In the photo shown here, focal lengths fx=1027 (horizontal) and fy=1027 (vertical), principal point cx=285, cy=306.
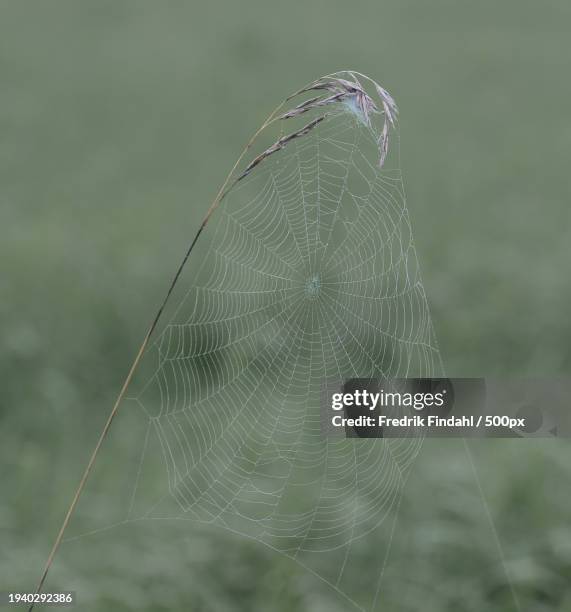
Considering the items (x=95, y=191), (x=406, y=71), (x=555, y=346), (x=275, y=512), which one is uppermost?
(x=406, y=71)

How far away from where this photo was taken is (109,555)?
3.83m

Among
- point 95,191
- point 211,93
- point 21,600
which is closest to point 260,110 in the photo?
point 211,93

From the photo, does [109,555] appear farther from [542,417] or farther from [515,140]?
[515,140]

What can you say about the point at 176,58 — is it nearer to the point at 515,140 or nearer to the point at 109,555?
the point at 515,140

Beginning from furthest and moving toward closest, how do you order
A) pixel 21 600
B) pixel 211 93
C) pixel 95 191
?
pixel 211 93 → pixel 95 191 → pixel 21 600

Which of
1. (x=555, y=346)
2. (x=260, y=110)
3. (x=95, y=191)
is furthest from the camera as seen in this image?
(x=260, y=110)

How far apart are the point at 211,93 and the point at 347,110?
29.2ft

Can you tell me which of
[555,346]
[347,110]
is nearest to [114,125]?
[555,346]

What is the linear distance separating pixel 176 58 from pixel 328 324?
7622 millimetres

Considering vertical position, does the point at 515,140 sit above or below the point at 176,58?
below

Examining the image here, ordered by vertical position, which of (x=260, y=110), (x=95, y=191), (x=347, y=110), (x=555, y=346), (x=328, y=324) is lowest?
(x=347, y=110)

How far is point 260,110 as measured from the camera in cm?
967

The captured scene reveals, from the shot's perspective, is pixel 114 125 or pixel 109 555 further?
pixel 114 125

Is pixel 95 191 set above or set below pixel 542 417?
above
